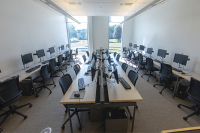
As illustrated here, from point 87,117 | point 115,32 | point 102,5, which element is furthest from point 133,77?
point 115,32

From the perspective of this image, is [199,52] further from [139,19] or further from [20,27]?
[20,27]

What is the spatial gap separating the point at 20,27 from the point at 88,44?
18.4 ft

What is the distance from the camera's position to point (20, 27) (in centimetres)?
355

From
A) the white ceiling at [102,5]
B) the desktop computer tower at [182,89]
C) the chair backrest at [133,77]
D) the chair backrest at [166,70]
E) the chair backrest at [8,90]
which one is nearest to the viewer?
the chair backrest at [8,90]

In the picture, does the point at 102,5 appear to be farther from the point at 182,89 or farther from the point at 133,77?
the point at 182,89

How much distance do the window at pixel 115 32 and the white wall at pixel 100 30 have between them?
405 millimetres

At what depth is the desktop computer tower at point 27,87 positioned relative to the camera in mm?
3184

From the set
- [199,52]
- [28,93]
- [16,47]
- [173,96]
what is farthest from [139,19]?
[28,93]

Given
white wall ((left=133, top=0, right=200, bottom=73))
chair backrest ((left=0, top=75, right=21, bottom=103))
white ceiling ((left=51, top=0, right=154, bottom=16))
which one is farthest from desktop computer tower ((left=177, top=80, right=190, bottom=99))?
chair backrest ((left=0, top=75, right=21, bottom=103))

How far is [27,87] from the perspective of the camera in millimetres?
3240

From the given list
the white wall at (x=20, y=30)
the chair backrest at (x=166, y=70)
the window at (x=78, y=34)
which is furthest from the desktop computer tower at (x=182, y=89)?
the window at (x=78, y=34)

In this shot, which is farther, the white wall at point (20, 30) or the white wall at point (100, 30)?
the white wall at point (100, 30)

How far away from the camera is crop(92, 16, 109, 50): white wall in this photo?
27.3ft

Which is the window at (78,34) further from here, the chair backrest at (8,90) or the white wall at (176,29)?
the chair backrest at (8,90)
